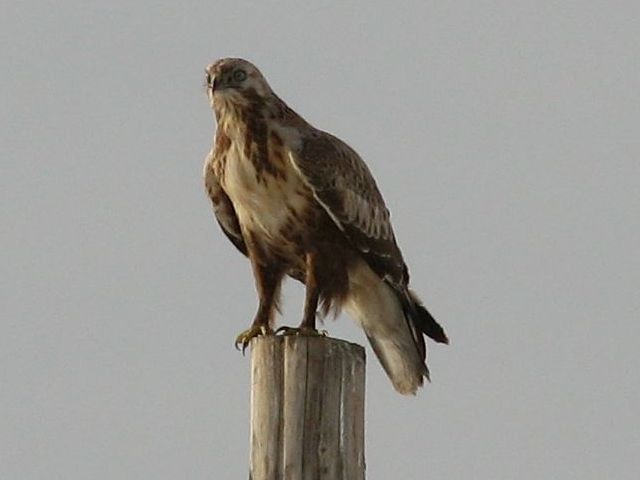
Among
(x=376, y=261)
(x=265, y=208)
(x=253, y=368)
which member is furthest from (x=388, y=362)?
(x=253, y=368)

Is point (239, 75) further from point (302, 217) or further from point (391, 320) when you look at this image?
point (391, 320)

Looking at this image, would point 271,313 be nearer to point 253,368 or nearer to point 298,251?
point 298,251

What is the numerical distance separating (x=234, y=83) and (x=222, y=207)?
762 mm

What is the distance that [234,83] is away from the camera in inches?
346

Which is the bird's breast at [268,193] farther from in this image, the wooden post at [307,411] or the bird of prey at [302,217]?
the wooden post at [307,411]

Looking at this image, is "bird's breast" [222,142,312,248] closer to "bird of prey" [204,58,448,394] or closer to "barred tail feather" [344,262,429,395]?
"bird of prey" [204,58,448,394]

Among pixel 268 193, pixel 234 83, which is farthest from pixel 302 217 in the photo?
pixel 234 83

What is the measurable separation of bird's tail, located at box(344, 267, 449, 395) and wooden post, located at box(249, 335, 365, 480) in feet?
9.92

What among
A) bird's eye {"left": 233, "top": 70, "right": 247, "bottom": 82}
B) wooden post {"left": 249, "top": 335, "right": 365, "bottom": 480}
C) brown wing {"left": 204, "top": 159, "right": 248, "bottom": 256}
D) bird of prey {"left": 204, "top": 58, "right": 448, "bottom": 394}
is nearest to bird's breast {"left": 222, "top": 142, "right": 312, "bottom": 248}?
bird of prey {"left": 204, "top": 58, "right": 448, "bottom": 394}

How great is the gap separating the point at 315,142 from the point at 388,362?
138 centimetres

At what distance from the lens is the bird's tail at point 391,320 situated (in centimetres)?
939

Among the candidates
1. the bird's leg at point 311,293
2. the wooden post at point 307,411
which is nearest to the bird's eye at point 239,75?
the bird's leg at point 311,293

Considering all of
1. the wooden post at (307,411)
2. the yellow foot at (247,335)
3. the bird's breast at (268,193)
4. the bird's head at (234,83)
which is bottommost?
the wooden post at (307,411)

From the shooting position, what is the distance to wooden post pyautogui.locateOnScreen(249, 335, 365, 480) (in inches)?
238
